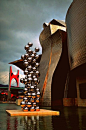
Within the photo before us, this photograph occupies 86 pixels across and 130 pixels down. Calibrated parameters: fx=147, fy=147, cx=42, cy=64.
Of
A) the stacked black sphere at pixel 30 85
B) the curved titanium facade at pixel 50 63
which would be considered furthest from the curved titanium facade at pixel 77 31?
the stacked black sphere at pixel 30 85

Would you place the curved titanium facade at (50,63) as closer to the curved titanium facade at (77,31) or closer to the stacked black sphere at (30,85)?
the curved titanium facade at (77,31)

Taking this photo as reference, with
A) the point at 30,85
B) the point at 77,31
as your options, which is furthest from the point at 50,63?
the point at 30,85

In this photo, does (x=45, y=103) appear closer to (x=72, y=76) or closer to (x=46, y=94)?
(x=46, y=94)

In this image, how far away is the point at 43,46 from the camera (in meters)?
21.8

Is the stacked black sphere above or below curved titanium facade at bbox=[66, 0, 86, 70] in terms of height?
below

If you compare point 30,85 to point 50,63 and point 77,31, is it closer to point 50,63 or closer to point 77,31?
point 77,31

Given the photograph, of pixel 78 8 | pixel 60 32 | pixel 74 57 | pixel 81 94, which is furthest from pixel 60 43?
pixel 81 94

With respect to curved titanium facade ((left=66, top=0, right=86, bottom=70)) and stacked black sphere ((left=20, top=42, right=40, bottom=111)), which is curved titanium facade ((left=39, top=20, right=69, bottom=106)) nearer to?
curved titanium facade ((left=66, top=0, right=86, bottom=70))

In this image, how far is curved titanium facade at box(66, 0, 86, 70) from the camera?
12773 millimetres

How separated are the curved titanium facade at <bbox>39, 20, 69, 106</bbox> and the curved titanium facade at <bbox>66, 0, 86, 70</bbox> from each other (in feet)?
9.53

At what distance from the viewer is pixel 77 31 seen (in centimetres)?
1375

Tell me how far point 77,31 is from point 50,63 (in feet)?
20.7

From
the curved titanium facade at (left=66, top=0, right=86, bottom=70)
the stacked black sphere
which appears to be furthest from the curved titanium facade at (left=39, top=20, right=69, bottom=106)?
the stacked black sphere

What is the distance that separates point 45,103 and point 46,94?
1.06 m
